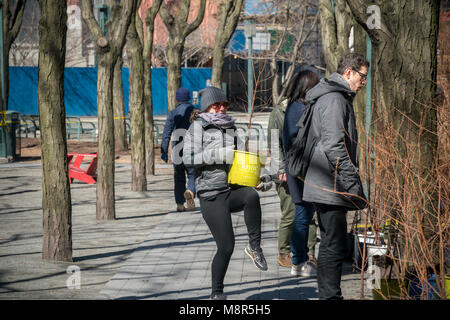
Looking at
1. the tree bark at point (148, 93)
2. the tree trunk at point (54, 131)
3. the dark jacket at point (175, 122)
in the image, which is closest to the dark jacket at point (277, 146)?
the tree trunk at point (54, 131)

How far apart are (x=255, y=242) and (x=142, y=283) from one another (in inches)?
44.6

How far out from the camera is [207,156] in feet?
18.9

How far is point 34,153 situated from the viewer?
66.4 ft

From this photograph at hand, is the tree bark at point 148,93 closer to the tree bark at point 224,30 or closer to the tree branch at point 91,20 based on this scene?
the tree bark at point 224,30

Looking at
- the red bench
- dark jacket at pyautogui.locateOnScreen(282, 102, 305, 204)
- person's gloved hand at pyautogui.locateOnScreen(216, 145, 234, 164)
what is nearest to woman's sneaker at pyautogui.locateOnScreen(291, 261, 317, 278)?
Answer: dark jacket at pyautogui.locateOnScreen(282, 102, 305, 204)

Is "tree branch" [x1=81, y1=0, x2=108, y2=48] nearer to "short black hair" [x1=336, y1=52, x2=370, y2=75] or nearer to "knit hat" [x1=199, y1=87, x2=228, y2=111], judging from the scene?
"knit hat" [x1=199, y1=87, x2=228, y2=111]

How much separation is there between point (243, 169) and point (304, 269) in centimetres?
152

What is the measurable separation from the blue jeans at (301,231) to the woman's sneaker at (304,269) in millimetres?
40

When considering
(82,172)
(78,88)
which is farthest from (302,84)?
(78,88)

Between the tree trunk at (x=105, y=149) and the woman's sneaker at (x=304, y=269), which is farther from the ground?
the tree trunk at (x=105, y=149)

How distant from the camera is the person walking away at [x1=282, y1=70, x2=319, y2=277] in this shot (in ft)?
21.3

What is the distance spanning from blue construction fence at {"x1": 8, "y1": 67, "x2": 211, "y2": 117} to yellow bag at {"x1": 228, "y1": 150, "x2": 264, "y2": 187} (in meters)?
32.9

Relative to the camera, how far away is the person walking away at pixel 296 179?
6500 mm
